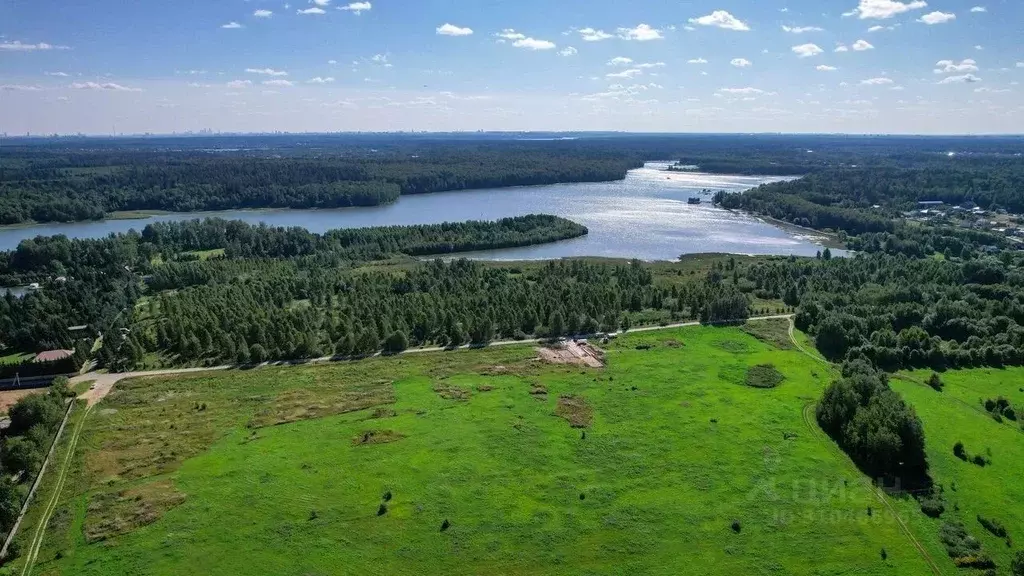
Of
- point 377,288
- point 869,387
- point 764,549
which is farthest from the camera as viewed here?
point 377,288

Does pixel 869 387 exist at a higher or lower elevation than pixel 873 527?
higher

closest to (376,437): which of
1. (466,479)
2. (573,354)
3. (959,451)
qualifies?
(466,479)

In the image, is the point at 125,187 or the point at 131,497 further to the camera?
the point at 125,187

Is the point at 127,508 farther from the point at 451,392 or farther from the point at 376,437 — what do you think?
the point at 451,392

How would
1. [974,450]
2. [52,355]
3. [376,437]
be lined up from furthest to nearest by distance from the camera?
[52,355]
[376,437]
[974,450]

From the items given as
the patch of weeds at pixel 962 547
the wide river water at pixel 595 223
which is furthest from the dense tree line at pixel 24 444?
the wide river water at pixel 595 223

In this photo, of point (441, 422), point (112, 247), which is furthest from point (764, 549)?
point (112, 247)

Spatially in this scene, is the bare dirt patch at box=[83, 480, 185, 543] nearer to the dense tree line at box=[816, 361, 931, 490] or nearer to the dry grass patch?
the dry grass patch

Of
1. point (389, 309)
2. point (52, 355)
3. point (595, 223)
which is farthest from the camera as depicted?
point (595, 223)

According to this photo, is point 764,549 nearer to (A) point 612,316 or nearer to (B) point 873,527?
(B) point 873,527
